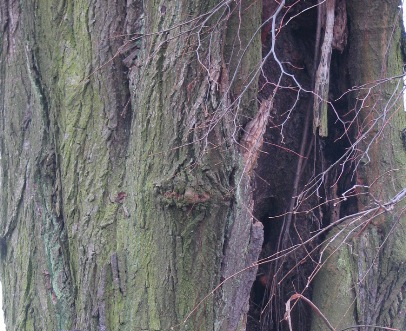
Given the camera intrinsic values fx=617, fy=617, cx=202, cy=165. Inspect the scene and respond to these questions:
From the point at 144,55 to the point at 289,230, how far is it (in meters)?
1.36

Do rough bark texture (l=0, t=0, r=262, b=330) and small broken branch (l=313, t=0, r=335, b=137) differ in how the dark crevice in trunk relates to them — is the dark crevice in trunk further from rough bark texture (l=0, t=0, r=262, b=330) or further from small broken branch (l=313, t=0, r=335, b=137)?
rough bark texture (l=0, t=0, r=262, b=330)

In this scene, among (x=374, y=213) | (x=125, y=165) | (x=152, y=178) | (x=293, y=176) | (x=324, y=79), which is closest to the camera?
(x=152, y=178)

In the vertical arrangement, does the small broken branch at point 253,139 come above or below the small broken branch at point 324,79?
below

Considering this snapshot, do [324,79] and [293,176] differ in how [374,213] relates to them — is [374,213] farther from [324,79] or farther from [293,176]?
[324,79]

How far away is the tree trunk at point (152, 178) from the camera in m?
2.64

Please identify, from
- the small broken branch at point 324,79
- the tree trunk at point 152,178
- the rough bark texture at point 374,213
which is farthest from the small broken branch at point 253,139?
the rough bark texture at point 374,213

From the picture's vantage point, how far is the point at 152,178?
8.68 feet

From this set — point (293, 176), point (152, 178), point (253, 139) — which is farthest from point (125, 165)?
point (293, 176)

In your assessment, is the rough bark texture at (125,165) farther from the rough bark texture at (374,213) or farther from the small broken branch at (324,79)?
the rough bark texture at (374,213)

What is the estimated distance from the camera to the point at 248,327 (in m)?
3.41

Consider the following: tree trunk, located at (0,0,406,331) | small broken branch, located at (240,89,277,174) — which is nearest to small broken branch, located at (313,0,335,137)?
tree trunk, located at (0,0,406,331)

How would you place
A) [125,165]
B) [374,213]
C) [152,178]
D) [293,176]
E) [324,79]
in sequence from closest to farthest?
[152,178] < [125,165] < [374,213] < [324,79] < [293,176]

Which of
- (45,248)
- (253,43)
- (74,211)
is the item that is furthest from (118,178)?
(253,43)

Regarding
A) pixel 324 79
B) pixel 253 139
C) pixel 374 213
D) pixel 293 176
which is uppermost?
pixel 324 79
